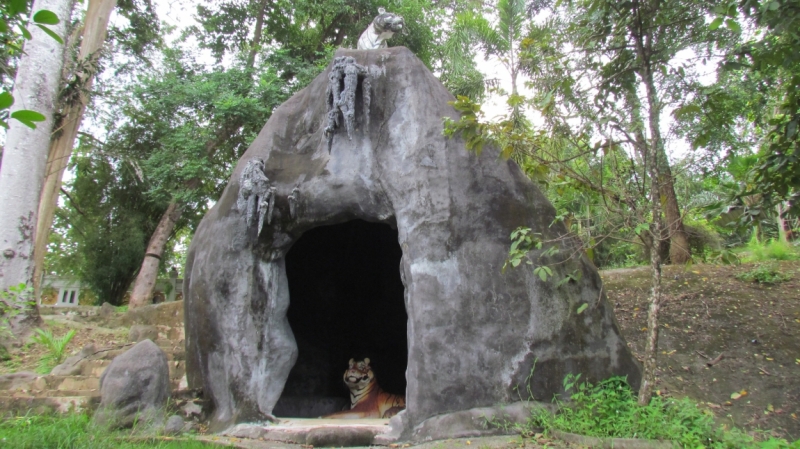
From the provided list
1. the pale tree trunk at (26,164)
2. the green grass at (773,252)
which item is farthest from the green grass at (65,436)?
the green grass at (773,252)

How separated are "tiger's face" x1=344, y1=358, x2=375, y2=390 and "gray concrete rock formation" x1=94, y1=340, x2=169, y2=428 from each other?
2.50 metres

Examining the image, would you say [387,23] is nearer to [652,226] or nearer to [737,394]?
[652,226]

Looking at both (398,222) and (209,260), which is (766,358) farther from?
(209,260)

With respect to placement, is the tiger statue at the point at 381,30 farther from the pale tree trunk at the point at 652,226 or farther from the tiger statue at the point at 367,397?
the tiger statue at the point at 367,397

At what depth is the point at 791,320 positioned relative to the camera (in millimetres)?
7363

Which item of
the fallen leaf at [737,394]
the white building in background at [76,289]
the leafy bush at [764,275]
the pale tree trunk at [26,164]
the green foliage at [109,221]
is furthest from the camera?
the white building in background at [76,289]

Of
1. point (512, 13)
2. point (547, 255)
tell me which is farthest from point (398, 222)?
point (512, 13)

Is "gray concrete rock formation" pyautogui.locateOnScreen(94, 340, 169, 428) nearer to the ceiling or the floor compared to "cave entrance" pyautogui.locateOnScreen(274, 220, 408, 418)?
nearer to the floor

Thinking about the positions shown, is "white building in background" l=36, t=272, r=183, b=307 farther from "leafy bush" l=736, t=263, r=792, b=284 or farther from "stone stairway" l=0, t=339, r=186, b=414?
"leafy bush" l=736, t=263, r=792, b=284

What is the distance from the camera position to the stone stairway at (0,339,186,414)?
563 cm

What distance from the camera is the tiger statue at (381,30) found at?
7254mm

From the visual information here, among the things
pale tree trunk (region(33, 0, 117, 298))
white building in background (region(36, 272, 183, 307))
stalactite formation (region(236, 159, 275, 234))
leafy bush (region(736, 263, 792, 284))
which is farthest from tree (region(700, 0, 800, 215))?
white building in background (region(36, 272, 183, 307))

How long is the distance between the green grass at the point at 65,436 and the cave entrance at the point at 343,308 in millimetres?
3106

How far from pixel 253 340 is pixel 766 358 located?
603cm
